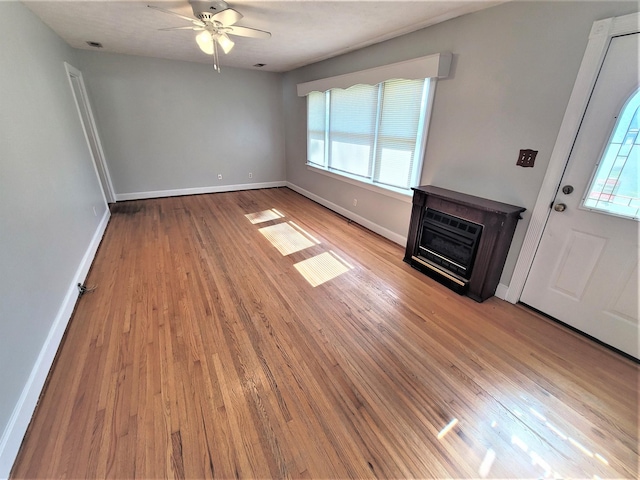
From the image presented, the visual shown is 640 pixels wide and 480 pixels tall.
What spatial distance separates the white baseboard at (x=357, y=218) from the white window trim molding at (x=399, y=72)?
175cm

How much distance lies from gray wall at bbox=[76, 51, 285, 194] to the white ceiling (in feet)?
1.99

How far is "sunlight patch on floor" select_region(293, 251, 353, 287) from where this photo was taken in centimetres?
271

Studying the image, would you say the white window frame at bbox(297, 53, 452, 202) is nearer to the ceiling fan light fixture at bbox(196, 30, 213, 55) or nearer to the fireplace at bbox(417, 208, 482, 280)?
the fireplace at bbox(417, 208, 482, 280)

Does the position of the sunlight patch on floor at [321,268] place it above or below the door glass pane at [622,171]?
below

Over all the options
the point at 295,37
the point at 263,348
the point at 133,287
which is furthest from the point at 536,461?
the point at 295,37

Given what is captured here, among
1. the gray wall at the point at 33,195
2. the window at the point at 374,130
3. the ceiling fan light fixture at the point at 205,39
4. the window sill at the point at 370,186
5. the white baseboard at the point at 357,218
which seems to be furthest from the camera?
the white baseboard at the point at 357,218

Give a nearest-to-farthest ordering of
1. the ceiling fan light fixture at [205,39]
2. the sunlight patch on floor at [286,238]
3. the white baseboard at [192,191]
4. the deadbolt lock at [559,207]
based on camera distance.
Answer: the deadbolt lock at [559,207]
the ceiling fan light fixture at [205,39]
the sunlight patch on floor at [286,238]
the white baseboard at [192,191]

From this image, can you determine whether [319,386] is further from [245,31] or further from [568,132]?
[245,31]

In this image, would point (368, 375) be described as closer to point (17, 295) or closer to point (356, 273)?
point (356, 273)

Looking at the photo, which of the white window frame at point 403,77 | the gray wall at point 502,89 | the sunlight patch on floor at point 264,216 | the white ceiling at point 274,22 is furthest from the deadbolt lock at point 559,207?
the sunlight patch on floor at point 264,216

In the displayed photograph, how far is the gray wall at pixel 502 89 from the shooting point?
181 centimetres

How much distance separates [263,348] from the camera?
1.86 m

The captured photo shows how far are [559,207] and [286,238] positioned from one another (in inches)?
109

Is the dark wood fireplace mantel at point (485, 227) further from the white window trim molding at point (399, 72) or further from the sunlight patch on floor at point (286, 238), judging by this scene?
the sunlight patch on floor at point (286, 238)
